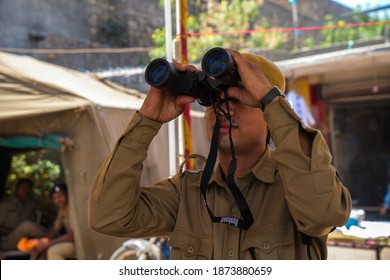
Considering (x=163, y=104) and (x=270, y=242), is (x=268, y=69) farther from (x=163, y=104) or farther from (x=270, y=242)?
(x=270, y=242)

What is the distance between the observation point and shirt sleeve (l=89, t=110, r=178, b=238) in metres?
1.51

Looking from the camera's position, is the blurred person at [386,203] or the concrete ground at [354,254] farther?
the blurred person at [386,203]

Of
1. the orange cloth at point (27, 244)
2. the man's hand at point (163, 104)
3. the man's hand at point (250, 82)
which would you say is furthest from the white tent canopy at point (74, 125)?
the man's hand at point (250, 82)

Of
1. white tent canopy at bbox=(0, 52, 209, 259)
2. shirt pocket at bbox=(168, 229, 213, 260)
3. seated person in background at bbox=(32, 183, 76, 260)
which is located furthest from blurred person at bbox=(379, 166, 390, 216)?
shirt pocket at bbox=(168, 229, 213, 260)

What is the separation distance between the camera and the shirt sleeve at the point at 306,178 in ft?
4.19

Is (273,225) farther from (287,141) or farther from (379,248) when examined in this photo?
(379,248)

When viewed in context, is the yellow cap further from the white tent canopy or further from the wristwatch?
the white tent canopy

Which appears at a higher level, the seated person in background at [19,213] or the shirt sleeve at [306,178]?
the shirt sleeve at [306,178]

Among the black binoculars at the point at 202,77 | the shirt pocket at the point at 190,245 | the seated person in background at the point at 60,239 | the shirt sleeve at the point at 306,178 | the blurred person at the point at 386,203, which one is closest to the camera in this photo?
the shirt sleeve at the point at 306,178

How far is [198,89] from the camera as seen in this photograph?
159 cm

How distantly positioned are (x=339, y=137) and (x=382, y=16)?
2.79 meters

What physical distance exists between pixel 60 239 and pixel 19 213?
4.08 ft

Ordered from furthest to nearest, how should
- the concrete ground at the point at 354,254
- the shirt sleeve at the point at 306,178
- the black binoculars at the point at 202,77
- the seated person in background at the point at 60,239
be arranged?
the seated person in background at the point at 60,239 < the concrete ground at the point at 354,254 < the black binoculars at the point at 202,77 < the shirt sleeve at the point at 306,178

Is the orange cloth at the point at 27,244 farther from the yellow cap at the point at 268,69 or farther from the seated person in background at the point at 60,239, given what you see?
the yellow cap at the point at 268,69
